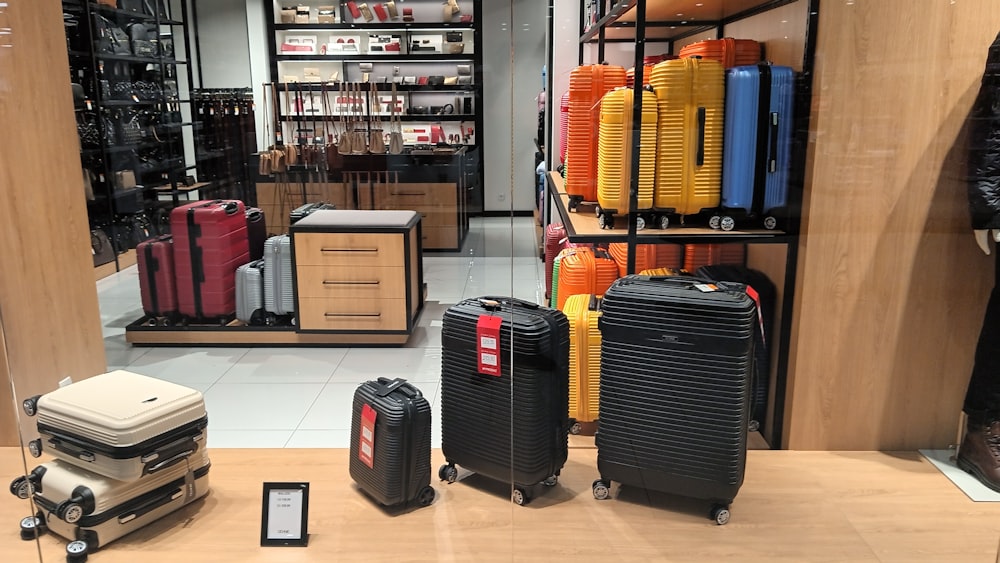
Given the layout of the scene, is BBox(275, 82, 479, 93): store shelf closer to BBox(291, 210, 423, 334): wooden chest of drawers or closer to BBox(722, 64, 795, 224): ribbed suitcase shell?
BBox(291, 210, 423, 334): wooden chest of drawers

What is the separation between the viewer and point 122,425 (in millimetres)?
1858

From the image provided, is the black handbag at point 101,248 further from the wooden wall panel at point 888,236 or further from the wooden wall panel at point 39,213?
the wooden wall panel at point 888,236

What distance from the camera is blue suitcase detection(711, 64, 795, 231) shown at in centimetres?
223

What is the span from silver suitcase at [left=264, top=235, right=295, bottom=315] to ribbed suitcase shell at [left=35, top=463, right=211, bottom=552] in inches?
81.7

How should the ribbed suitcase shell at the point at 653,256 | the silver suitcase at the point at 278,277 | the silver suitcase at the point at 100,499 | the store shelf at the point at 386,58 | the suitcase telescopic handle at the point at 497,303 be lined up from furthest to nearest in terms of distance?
the silver suitcase at the point at 278,277, the store shelf at the point at 386,58, the ribbed suitcase shell at the point at 653,256, the suitcase telescopic handle at the point at 497,303, the silver suitcase at the point at 100,499

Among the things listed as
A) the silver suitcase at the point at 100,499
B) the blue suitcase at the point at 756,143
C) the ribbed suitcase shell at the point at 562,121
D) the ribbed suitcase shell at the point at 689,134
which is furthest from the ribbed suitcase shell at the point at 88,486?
the ribbed suitcase shell at the point at 562,121

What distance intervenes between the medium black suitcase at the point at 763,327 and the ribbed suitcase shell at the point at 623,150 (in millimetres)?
385

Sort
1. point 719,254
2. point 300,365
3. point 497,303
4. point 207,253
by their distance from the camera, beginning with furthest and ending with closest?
point 207,253 → point 300,365 → point 719,254 → point 497,303

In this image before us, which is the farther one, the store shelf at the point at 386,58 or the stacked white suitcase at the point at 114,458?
the store shelf at the point at 386,58

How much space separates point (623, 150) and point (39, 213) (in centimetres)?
210

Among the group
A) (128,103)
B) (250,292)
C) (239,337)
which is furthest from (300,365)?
(128,103)

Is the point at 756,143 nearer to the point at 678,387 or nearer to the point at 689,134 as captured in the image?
the point at 689,134

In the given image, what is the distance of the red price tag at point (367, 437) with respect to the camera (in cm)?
203

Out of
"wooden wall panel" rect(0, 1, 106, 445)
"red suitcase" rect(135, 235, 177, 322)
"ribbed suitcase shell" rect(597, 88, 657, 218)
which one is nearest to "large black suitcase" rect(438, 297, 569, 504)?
"ribbed suitcase shell" rect(597, 88, 657, 218)
